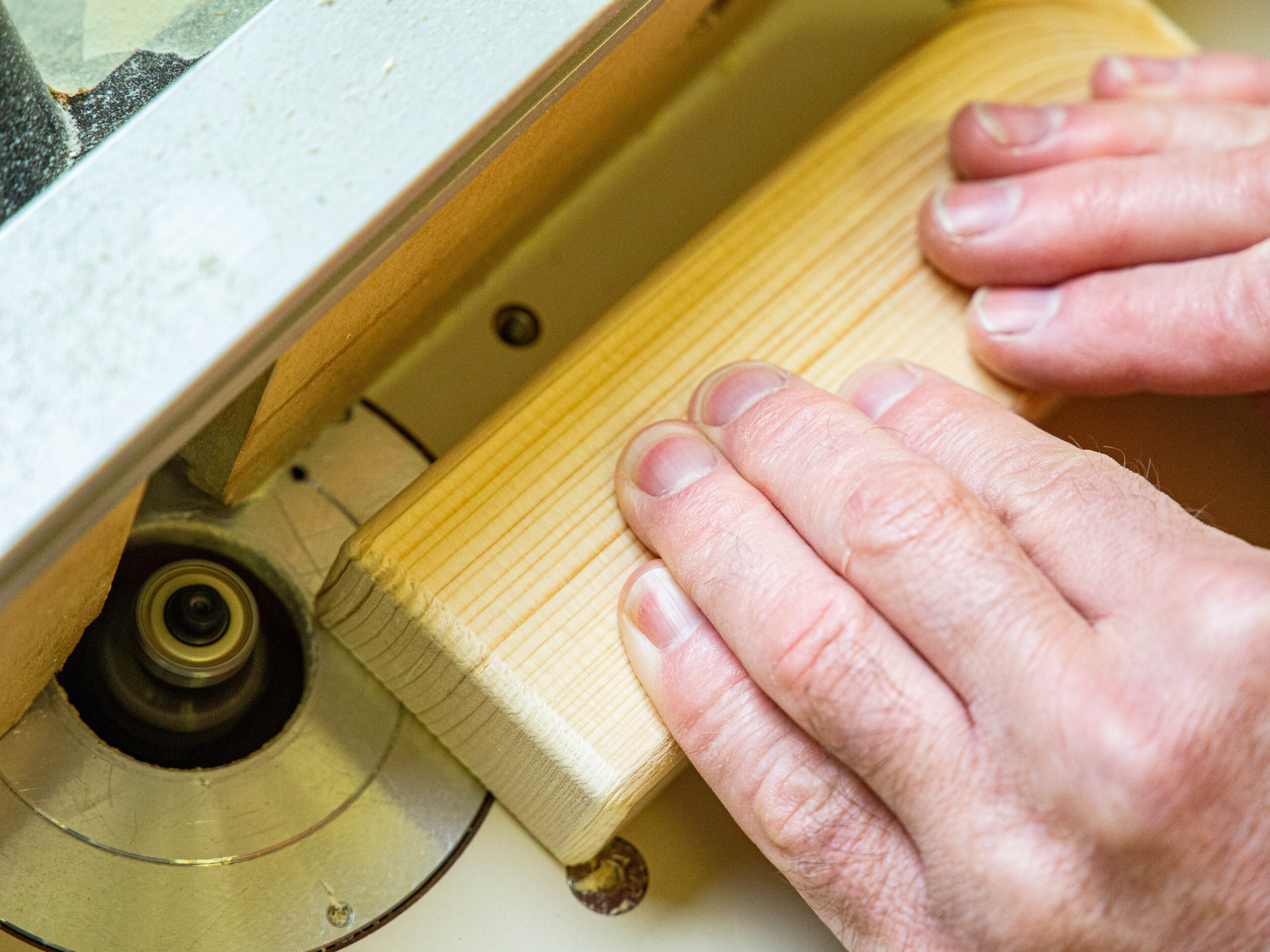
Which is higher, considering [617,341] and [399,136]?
[399,136]

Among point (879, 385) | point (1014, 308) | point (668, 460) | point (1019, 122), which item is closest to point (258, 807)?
point (668, 460)

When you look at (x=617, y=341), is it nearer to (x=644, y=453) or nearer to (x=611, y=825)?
(x=644, y=453)

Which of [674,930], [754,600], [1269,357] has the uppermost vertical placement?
[1269,357]

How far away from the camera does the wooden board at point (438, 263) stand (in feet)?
1.74

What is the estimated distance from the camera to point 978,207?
69 centimetres

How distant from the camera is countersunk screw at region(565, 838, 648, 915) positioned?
676mm

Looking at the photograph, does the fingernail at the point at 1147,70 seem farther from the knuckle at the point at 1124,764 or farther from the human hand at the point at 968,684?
the knuckle at the point at 1124,764

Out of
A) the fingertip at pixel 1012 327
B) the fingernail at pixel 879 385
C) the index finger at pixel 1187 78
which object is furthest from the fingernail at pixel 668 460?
the index finger at pixel 1187 78

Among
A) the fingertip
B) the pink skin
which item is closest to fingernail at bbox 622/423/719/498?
the pink skin

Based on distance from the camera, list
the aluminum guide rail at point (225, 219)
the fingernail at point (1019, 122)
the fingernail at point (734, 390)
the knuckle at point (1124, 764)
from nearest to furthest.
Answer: the aluminum guide rail at point (225, 219)
the knuckle at point (1124, 764)
the fingernail at point (734, 390)
the fingernail at point (1019, 122)

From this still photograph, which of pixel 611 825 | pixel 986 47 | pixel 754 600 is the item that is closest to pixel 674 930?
pixel 611 825

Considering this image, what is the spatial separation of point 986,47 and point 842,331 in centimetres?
29

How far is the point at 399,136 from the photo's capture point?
434 mm

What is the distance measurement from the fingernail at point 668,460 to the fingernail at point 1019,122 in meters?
0.31
